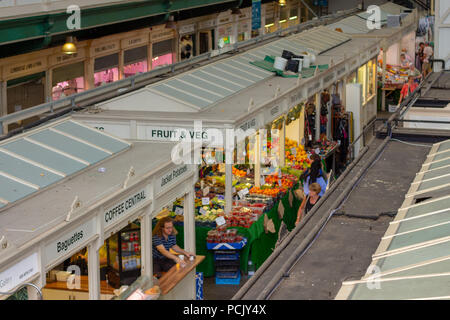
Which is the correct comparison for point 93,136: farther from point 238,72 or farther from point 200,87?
point 238,72

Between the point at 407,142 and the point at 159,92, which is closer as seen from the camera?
the point at 407,142

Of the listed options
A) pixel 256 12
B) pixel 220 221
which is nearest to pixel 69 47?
pixel 220 221

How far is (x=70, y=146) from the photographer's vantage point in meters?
9.72

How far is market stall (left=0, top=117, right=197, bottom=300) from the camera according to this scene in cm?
699

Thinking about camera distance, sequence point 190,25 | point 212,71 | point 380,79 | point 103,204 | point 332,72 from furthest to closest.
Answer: point 190,25, point 380,79, point 332,72, point 212,71, point 103,204

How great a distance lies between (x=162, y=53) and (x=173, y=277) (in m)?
19.1

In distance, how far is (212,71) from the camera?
15.4m

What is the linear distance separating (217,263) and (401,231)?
18.9 ft

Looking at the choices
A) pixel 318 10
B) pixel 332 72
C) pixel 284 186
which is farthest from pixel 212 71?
pixel 318 10

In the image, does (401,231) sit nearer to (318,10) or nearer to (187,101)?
(187,101)

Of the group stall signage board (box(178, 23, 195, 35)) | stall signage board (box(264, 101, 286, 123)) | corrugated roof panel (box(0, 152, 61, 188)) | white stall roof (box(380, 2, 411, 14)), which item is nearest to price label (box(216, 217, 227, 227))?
stall signage board (box(264, 101, 286, 123))

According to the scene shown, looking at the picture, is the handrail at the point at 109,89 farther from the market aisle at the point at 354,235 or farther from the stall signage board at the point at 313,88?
the market aisle at the point at 354,235

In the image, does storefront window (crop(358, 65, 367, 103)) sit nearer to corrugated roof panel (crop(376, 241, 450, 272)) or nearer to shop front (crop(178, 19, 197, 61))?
shop front (crop(178, 19, 197, 61))

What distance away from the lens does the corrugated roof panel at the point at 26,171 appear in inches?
328
